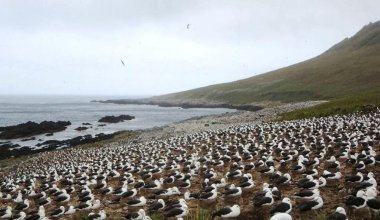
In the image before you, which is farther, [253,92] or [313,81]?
[253,92]

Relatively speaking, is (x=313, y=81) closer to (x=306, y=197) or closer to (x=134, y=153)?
(x=134, y=153)

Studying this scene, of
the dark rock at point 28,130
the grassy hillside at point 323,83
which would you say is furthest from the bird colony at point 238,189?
the grassy hillside at point 323,83

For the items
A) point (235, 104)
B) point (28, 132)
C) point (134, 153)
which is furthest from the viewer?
point (235, 104)

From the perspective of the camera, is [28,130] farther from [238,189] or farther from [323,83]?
[323,83]

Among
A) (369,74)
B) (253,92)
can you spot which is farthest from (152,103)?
(369,74)

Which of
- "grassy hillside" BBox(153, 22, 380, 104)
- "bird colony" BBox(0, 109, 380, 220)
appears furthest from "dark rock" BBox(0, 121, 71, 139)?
"grassy hillside" BBox(153, 22, 380, 104)

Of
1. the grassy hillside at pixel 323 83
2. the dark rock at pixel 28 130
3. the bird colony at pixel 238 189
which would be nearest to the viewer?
the bird colony at pixel 238 189

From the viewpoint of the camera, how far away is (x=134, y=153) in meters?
35.6

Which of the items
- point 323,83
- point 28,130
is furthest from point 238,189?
point 323,83

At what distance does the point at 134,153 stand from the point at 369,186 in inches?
977

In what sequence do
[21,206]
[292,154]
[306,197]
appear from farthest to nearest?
Result: [292,154]
[21,206]
[306,197]

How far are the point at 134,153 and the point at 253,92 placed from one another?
98101 millimetres

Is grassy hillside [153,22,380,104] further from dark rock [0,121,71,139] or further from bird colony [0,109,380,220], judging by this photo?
bird colony [0,109,380,220]

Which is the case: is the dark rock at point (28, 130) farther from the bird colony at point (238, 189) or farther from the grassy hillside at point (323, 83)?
the grassy hillside at point (323, 83)
